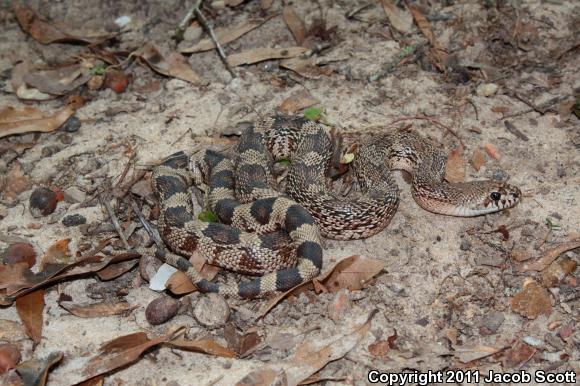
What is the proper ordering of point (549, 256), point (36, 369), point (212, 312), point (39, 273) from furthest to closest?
point (39, 273) → point (549, 256) → point (212, 312) → point (36, 369)

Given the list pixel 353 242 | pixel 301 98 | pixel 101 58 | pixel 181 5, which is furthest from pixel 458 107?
pixel 101 58

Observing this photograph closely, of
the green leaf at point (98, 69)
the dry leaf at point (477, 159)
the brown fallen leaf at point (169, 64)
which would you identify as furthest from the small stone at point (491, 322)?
the green leaf at point (98, 69)

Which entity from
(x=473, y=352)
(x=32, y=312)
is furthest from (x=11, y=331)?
(x=473, y=352)

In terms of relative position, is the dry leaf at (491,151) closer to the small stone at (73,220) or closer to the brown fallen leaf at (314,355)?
the brown fallen leaf at (314,355)

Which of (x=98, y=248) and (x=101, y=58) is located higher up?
(x=101, y=58)

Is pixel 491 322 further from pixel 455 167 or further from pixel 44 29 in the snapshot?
pixel 44 29

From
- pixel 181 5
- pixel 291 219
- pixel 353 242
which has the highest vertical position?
pixel 181 5

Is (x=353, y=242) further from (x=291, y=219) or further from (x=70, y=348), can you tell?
(x=70, y=348)
